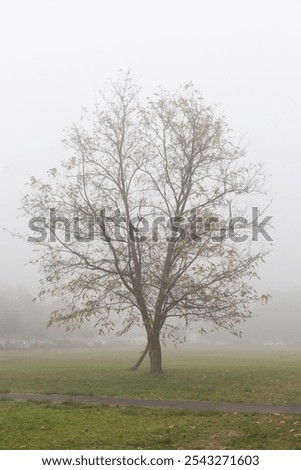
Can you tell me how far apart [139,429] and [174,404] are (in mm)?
5319

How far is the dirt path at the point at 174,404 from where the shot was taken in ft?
59.8

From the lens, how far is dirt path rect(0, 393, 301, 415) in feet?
59.8

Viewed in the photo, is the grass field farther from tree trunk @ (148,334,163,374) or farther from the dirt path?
tree trunk @ (148,334,163,374)

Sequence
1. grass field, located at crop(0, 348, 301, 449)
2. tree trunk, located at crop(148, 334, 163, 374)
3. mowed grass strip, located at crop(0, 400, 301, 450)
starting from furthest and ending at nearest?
tree trunk, located at crop(148, 334, 163, 374) < grass field, located at crop(0, 348, 301, 449) < mowed grass strip, located at crop(0, 400, 301, 450)

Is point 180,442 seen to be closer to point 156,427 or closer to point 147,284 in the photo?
point 156,427

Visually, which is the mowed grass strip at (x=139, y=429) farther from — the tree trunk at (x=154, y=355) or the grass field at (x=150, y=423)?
the tree trunk at (x=154, y=355)

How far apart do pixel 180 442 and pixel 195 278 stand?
17.8 meters

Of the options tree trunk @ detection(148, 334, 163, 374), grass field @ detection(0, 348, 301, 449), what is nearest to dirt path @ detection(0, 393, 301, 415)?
grass field @ detection(0, 348, 301, 449)

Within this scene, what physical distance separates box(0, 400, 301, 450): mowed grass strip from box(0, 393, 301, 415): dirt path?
1.22 metres

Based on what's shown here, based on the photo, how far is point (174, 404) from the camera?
19844mm

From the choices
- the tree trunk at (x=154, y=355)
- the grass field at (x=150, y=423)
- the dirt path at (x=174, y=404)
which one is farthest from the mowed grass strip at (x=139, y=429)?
the tree trunk at (x=154, y=355)

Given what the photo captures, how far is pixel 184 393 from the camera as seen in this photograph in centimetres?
2306

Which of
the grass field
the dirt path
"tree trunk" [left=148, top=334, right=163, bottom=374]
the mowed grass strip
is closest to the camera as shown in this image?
the mowed grass strip
